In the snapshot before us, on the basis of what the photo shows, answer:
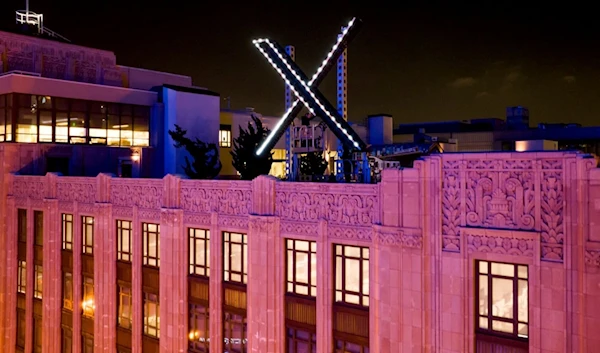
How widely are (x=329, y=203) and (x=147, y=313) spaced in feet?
40.9

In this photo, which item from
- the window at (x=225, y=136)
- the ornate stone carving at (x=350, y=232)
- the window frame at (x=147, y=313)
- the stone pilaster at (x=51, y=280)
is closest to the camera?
the ornate stone carving at (x=350, y=232)

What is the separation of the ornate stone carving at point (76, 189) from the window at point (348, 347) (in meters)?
16.3

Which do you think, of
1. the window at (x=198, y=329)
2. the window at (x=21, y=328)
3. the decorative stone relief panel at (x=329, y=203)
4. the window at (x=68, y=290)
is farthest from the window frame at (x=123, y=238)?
the window at (x=21, y=328)

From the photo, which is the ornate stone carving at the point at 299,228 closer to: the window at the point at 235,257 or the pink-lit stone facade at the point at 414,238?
the pink-lit stone facade at the point at 414,238

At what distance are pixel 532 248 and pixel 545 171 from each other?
222cm

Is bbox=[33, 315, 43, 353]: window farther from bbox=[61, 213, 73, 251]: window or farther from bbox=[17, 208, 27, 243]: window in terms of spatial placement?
bbox=[61, 213, 73, 251]: window

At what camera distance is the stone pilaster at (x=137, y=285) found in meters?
27.2

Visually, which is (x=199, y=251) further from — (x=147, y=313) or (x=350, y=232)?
(x=350, y=232)

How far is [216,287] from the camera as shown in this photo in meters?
23.8

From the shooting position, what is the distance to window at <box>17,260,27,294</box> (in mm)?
34312

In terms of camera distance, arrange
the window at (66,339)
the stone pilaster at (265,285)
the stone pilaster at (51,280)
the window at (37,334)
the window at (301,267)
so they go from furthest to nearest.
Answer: the window at (37,334), the stone pilaster at (51,280), the window at (66,339), the stone pilaster at (265,285), the window at (301,267)

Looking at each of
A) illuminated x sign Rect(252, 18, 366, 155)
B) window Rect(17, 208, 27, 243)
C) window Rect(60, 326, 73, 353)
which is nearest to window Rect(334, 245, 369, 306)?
illuminated x sign Rect(252, 18, 366, 155)

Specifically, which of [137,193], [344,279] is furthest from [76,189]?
[344,279]

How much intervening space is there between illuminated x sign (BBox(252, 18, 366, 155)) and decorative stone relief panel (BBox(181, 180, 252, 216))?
154 inches
